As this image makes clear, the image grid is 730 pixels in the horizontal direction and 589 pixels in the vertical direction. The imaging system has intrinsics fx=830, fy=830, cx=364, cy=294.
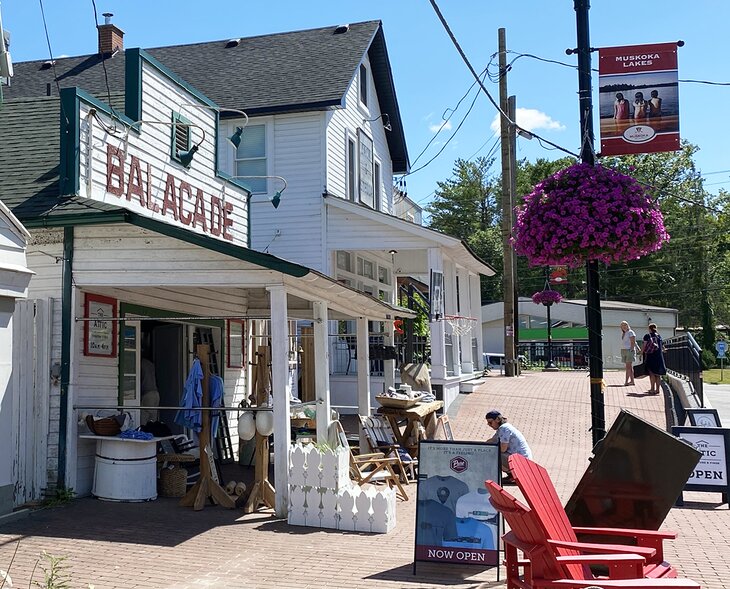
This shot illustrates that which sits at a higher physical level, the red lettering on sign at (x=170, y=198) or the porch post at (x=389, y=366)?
the red lettering on sign at (x=170, y=198)

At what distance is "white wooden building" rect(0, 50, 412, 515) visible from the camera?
9438mm

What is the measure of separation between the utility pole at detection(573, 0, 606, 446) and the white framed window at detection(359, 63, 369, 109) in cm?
1302

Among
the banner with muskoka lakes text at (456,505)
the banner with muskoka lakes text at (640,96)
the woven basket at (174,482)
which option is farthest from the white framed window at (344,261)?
the banner with muskoka lakes text at (456,505)

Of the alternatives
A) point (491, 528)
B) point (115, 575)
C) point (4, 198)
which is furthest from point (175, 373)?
point (491, 528)

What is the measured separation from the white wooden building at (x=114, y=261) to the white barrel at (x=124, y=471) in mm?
293

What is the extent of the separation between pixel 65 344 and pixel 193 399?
5.49 ft

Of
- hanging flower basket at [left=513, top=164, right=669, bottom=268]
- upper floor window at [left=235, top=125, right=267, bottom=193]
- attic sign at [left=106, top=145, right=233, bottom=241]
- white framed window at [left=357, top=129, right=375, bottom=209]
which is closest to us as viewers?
hanging flower basket at [left=513, top=164, right=669, bottom=268]

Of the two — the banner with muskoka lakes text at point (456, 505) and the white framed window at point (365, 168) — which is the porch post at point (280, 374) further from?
the white framed window at point (365, 168)

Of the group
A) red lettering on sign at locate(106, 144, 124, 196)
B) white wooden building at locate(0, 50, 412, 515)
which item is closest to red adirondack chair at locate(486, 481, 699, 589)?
white wooden building at locate(0, 50, 412, 515)

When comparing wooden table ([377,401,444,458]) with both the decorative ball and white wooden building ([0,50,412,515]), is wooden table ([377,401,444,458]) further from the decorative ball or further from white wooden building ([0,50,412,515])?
the decorative ball

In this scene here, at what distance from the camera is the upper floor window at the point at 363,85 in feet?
72.3

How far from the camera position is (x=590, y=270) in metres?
9.03

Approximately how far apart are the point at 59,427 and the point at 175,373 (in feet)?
13.5

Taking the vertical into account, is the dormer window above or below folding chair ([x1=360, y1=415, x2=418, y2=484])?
above
